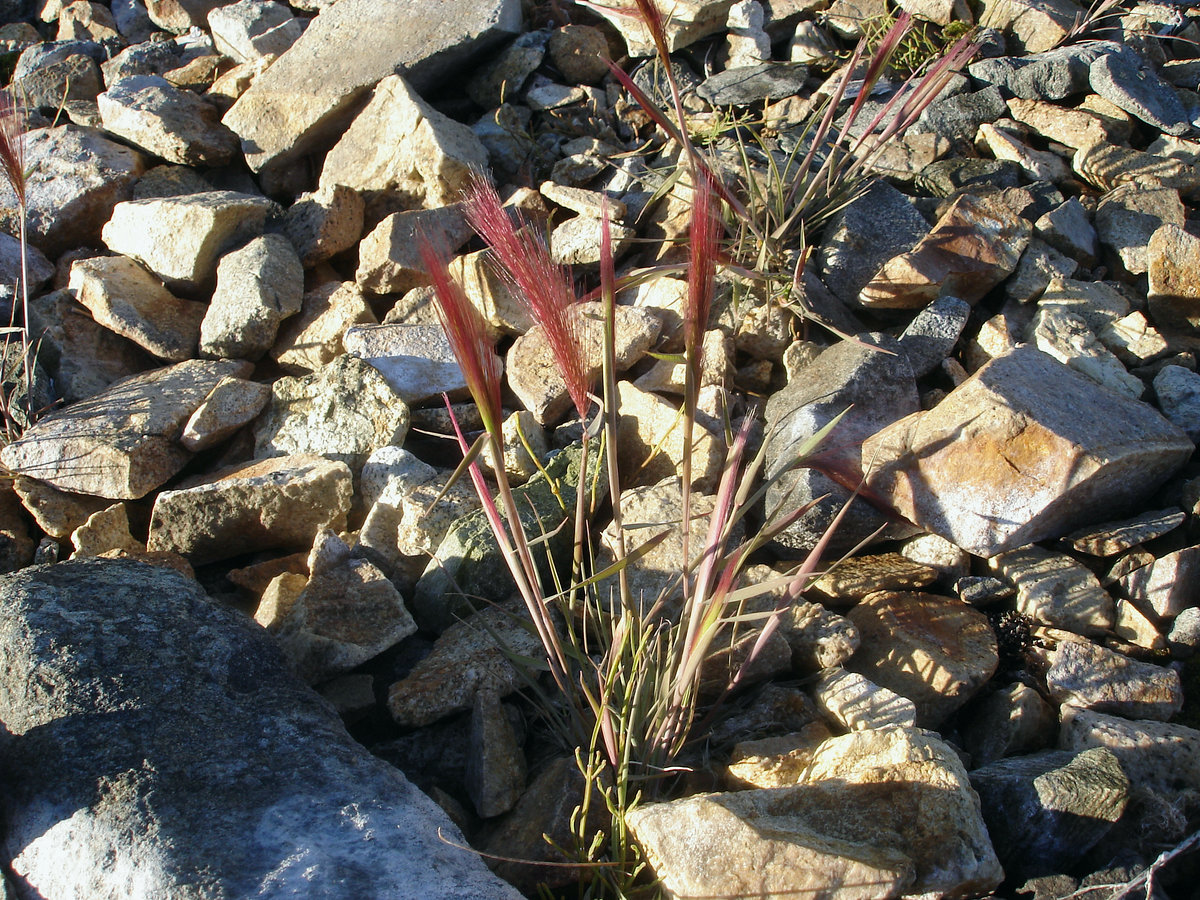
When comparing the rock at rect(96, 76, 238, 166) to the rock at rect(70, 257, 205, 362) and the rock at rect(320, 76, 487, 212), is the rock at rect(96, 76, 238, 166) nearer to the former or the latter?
the rock at rect(320, 76, 487, 212)

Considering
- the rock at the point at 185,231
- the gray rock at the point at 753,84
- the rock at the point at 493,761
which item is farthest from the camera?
the gray rock at the point at 753,84

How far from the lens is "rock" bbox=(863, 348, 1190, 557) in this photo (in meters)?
1.92

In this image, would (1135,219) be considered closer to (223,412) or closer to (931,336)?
(931,336)

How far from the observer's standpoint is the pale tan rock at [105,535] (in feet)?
7.34

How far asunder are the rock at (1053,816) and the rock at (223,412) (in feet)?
6.94

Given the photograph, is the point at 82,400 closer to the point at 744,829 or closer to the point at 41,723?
the point at 41,723

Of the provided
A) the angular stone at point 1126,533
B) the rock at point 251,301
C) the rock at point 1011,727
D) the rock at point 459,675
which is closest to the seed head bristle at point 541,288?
the rock at point 459,675

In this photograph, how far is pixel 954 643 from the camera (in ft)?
6.22

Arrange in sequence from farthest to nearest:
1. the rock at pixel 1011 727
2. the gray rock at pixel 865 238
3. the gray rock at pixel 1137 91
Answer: the gray rock at pixel 1137 91, the gray rock at pixel 865 238, the rock at pixel 1011 727

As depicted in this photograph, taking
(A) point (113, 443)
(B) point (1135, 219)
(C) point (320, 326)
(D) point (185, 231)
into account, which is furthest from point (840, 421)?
(D) point (185, 231)

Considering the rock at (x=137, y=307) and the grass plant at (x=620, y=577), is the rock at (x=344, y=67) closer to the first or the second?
the rock at (x=137, y=307)

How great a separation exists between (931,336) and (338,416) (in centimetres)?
165

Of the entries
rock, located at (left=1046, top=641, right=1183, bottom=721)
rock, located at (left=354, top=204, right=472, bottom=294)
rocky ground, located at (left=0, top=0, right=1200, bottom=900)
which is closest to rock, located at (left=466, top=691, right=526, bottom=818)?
rocky ground, located at (left=0, top=0, right=1200, bottom=900)

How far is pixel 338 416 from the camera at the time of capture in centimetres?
253
